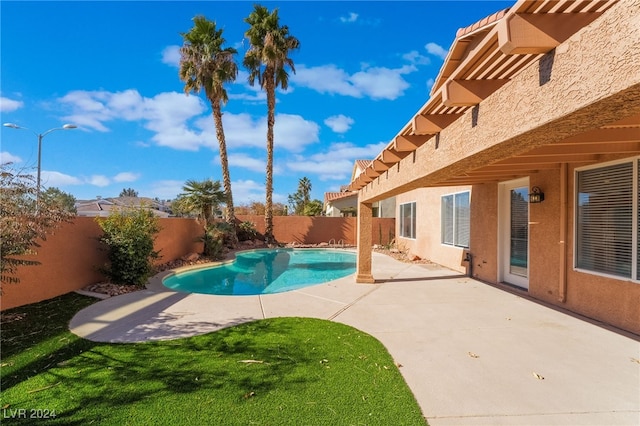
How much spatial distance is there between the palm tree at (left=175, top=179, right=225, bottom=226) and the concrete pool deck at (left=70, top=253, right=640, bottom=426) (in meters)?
10.1

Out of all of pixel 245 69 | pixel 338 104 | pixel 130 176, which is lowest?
pixel 130 176

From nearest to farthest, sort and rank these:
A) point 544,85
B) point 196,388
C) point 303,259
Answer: point 544,85
point 196,388
point 303,259

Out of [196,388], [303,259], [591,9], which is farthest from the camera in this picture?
[303,259]

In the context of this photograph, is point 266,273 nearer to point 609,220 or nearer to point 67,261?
point 67,261

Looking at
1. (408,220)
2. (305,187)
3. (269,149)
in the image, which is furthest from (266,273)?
(305,187)

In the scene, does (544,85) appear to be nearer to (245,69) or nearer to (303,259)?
(303,259)

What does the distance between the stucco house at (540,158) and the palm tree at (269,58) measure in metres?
14.0

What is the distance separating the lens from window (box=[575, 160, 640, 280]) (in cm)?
597

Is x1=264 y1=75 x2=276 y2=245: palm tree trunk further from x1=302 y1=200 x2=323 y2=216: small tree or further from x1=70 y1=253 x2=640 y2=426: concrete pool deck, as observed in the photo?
x1=302 y1=200 x2=323 y2=216: small tree

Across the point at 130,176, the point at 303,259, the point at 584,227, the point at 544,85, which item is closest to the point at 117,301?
the point at 544,85

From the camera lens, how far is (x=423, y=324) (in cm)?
663

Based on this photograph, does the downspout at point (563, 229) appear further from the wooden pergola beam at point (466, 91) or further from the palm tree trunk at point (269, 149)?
the palm tree trunk at point (269, 149)

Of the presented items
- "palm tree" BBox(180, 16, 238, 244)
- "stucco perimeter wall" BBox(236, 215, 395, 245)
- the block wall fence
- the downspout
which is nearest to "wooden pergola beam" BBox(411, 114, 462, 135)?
the downspout

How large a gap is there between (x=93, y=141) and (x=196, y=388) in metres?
28.5
